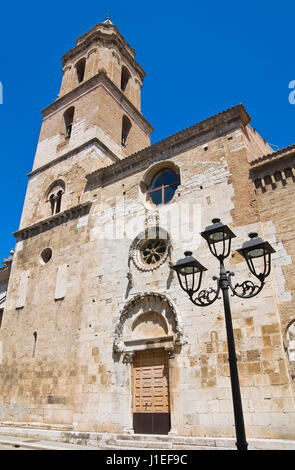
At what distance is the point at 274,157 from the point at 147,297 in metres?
6.26

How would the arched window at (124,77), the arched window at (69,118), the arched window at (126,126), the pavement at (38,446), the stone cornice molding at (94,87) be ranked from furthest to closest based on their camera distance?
the arched window at (124,77), the arched window at (126,126), the arched window at (69,118), the stone cornice molding at (94,87), the pavement at (38,446)

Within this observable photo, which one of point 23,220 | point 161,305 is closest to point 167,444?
point 161,305

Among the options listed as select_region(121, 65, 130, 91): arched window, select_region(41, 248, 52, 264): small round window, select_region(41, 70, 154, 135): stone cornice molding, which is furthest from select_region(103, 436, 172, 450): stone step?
select_region(121, 65, 130, 91): arched window

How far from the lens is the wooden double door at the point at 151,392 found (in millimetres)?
10633

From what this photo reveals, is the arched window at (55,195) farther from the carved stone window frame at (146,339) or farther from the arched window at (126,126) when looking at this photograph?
the carved stone window frame at (146,339)

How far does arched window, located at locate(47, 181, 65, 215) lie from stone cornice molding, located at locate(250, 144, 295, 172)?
1021cm

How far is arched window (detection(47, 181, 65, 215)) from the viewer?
18188 millimetres

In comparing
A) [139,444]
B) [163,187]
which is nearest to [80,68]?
[163,187]

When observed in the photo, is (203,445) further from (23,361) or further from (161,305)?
(23,361)

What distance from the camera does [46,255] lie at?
55.4ft

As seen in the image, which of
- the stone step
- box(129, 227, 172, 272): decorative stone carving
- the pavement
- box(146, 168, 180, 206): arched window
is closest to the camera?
the stone step

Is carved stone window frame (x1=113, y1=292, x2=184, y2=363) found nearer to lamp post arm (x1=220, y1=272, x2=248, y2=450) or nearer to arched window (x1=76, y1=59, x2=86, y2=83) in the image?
lamp post arm (x1=220, y1=272, x2=248, y2=450)

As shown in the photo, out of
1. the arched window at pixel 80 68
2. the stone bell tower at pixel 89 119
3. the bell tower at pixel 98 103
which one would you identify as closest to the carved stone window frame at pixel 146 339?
the stone bell tower at pixel 89 119

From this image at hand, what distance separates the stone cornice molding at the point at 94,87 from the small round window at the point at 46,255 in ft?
32.7
